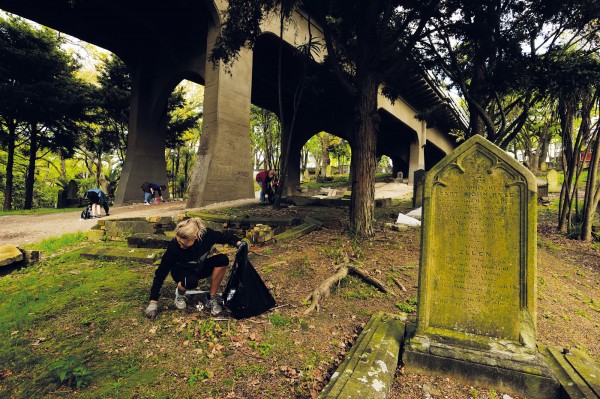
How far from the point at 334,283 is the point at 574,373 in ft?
8.12

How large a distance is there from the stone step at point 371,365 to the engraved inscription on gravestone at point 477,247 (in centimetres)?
40

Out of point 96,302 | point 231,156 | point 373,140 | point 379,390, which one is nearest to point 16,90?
point 231,156

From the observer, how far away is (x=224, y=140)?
11.3 metres

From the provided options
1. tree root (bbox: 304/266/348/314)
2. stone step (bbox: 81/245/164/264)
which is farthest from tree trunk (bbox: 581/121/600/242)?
stone step (bbox: 81/245/164/264)

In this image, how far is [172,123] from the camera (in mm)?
20891

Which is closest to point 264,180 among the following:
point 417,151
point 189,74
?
point 189,74

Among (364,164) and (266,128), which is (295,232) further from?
(266,128)

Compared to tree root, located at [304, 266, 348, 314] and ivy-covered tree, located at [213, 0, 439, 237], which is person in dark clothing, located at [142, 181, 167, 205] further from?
tree root, located at [304, 266, 348, 314]

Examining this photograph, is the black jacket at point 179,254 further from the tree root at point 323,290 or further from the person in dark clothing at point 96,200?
the person in dark clothing at point 96,200

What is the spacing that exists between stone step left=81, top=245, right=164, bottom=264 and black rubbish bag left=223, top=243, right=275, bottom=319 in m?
2.48

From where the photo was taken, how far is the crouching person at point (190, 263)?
3.23 metres

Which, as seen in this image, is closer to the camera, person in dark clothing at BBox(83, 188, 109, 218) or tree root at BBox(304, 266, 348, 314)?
tree root at BBox(304, 266, 348, 314)

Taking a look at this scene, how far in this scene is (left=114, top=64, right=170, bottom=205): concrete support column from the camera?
1583cm

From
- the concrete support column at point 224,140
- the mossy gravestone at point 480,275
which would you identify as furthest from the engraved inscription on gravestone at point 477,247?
the concrete support column at point 224,140
